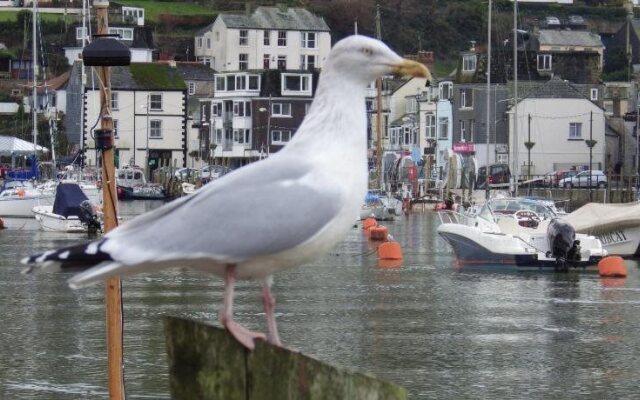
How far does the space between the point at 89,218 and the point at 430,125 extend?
190 feet

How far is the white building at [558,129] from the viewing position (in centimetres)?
11038

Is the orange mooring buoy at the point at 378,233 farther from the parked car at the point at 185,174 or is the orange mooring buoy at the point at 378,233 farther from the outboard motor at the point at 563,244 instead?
the parked car at the point at 185,174

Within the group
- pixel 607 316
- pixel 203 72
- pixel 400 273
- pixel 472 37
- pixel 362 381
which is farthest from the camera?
pixel 472 37

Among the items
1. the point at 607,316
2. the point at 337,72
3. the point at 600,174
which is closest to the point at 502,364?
the point at 607,316

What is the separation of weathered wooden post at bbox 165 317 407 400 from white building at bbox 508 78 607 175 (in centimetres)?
10337

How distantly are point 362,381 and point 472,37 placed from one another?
17770 cm

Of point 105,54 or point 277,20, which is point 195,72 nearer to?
point 277,20

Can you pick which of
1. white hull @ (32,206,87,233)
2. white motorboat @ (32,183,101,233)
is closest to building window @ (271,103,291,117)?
white motorboat @ (32,183,101,233)

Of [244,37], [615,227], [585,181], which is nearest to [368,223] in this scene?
[615,227]

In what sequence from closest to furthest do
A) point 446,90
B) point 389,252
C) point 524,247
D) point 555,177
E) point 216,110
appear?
point 524,247 → point 389,252 → point 555,177 → point 446,90 → point 216,110

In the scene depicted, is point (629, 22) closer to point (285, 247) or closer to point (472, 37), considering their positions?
point (472, 37)

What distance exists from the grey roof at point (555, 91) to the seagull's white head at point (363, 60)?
104288mm

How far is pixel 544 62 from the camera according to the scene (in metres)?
127

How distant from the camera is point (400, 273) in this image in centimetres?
4606
